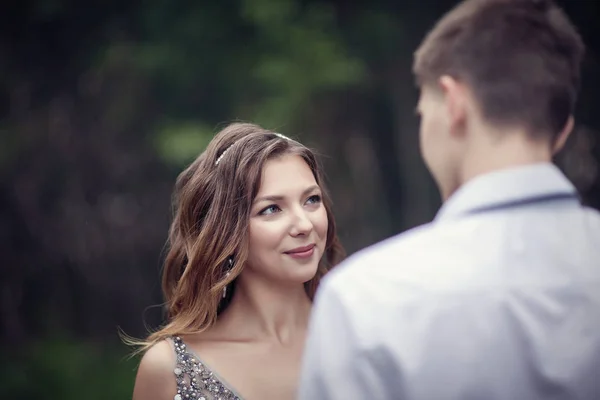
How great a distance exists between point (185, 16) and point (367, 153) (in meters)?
2.57

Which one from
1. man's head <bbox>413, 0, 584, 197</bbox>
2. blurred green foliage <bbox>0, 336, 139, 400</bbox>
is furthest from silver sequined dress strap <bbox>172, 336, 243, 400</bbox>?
blurred green foliage <bbox>0, 336, 139, 400</bbox>

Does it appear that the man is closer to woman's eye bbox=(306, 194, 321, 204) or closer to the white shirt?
the white shirt

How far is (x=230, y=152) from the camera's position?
8.27 ft

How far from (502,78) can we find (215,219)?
1.34 meters

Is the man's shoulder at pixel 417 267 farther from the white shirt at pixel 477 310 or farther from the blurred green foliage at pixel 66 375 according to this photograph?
the blurred green foliage at pixel 66 375

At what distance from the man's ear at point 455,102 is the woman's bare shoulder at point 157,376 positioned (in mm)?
1406

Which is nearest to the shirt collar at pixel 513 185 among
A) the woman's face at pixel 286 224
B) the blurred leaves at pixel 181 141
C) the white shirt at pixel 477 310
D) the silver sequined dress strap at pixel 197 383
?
the white shirt at pixel 477 310

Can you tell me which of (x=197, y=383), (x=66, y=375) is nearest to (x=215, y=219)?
(x=197, y=383)

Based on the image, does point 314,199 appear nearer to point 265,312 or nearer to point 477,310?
point 265,312

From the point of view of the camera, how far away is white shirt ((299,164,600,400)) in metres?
1.21

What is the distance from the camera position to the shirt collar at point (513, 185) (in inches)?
50.4

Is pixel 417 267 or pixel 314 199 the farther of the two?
pixel 314 199

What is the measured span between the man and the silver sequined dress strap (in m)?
1.15

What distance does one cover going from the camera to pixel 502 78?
50.7 inches
